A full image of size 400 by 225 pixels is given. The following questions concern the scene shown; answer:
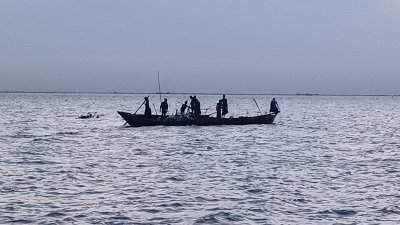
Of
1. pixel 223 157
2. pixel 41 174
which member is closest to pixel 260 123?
pixel 223 157

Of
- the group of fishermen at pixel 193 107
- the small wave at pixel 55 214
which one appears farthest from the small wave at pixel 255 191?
the group of fishermen at pixel 193 107

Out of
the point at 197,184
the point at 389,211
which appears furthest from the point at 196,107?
the point at 389,211

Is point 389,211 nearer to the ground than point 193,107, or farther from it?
nearer to the ground

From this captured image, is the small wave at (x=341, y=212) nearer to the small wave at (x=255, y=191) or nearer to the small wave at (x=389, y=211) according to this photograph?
the small wave at (x=389, y=211)

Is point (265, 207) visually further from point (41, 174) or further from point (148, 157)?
point (148, 157)

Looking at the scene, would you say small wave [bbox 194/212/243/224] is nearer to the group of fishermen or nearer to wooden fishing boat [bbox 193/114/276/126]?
the group of fishermen

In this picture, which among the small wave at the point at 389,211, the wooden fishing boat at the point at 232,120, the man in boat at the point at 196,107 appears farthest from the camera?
the wooden fishing boat at the point at 232,120

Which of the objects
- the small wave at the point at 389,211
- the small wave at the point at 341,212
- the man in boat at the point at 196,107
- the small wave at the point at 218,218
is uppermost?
the man in boat at the point at 196,107

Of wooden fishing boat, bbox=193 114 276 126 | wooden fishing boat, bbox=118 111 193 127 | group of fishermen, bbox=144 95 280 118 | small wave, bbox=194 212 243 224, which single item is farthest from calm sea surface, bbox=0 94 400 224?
wooden fishing boat, bbox=193 114 276 126

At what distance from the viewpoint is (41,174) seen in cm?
1988

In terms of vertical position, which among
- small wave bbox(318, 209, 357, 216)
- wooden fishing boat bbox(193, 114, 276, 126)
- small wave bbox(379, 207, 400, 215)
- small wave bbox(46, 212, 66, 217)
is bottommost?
small wave bbox(379, 207, 400, 215)

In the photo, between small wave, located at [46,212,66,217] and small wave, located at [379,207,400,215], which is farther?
small wave, located at [379,207,400,215]

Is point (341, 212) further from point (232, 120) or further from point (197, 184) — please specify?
point (232, 120)

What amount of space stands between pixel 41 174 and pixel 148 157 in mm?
6513
